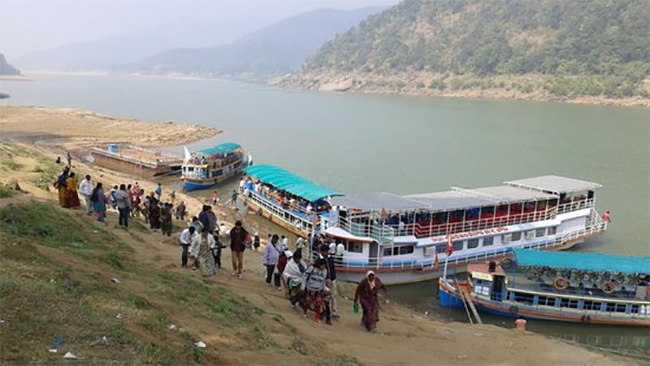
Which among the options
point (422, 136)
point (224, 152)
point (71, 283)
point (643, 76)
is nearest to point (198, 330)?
point (71, 283)

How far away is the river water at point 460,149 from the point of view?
35.8m

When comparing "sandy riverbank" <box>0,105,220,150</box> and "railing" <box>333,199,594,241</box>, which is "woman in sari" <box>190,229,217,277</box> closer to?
"railing" <box>333,199,594,241</box>

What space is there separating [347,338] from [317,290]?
1.25 m

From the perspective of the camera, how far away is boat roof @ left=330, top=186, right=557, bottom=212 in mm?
24906

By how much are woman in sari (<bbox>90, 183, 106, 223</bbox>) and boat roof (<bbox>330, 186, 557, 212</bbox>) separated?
977 cm

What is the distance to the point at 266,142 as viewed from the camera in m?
74.7

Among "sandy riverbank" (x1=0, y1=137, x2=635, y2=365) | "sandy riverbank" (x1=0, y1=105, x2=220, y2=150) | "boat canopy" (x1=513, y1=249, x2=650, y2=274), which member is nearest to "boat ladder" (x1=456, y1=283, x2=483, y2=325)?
"boat canopy" (x1=513, y1=249, x2=650, y2=274)

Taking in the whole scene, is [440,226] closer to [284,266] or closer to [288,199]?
[288,199]

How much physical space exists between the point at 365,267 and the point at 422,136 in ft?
194

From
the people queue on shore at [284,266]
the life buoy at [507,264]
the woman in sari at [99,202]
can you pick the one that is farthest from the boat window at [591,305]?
the woman in sari at [99,202]

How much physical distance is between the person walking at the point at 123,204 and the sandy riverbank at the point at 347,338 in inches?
28.6

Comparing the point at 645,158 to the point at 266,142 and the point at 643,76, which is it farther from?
the point at 643,76

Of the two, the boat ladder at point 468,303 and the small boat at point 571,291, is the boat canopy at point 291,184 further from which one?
the small boat at point 571,291

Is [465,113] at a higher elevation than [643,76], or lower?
lower
